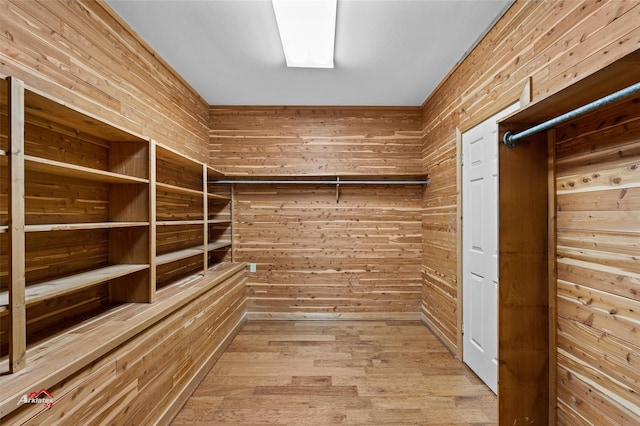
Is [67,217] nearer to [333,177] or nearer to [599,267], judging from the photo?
[333,177]

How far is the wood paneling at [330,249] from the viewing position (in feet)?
11.8

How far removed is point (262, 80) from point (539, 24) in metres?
Answer: 2.34

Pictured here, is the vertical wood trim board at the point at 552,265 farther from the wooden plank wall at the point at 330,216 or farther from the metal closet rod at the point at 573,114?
the wooden plank wall at the point at 330,216

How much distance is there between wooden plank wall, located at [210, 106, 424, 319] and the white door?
43.1 inches

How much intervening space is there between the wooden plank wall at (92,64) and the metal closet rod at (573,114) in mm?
2382

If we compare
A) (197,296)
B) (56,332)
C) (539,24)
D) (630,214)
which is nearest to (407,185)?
(539,24)

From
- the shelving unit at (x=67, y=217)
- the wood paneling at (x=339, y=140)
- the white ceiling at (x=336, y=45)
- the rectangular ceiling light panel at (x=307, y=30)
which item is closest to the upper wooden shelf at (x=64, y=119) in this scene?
the shelving unit at (x=67, y=217)

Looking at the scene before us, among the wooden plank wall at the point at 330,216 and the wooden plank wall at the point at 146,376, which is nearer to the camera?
the wooden plank wall at the point at 146,376

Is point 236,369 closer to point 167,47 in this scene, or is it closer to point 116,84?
point 116,84

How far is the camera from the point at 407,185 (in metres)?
3.60

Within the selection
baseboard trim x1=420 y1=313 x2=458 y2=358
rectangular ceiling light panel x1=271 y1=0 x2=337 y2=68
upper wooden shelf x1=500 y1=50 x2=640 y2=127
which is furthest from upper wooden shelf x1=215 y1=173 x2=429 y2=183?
upper wooden shelf x1=500 y1=50 x2=640 y2=127

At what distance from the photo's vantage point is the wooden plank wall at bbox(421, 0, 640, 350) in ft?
4.21

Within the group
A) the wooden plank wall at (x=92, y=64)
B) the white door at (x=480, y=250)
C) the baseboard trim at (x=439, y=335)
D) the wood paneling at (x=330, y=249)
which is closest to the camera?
the wooden plank wall at (x=92, y=64)

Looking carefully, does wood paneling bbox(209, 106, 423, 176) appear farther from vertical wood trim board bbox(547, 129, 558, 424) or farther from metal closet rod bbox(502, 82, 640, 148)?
metal closet rod bbox(502, 82, 640, 148)
